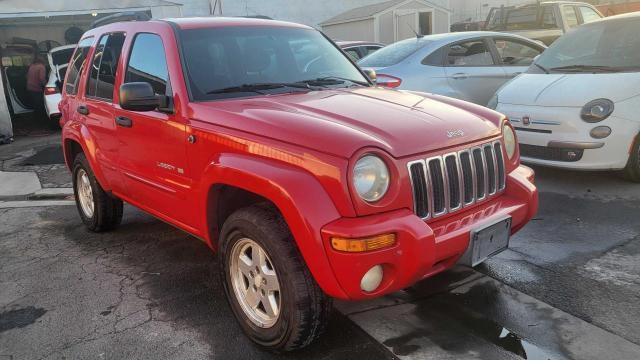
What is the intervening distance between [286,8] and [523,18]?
10610 millimetres

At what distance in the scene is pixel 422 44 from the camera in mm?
7375

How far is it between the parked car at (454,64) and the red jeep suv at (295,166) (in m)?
3.08

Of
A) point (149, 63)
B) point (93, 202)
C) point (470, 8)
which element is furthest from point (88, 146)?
point (470, 8)

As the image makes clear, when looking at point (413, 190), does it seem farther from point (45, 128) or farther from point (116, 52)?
point (45, 128)

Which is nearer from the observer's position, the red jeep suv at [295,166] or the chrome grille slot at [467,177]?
the red jeep suv at [295,166]

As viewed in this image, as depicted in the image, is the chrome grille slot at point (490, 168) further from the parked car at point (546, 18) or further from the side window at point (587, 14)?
the side window at point (587, 14)

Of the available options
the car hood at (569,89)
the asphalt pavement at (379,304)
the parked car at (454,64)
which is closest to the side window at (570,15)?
the parked car at (454,64)

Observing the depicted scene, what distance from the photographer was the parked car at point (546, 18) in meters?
11.9

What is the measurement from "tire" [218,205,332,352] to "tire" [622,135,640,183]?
13.1ft

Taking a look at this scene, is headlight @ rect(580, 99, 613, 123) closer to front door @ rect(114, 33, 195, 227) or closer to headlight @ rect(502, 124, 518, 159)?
headlight @ rect(502, 124, 518, 159)

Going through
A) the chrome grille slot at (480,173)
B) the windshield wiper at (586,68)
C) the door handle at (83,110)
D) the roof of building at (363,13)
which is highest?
the roof of building at (363,13)

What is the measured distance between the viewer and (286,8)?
2070cm

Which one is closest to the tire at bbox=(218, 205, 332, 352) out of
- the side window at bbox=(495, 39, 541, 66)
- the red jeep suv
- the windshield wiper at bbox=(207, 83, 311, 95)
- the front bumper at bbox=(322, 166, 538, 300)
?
the red jeep suv

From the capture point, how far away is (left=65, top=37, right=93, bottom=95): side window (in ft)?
16.0
